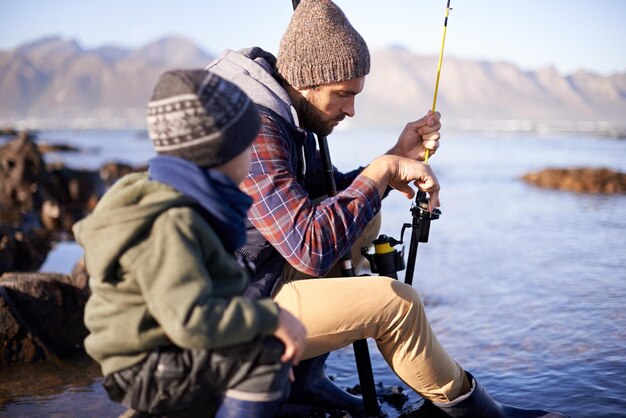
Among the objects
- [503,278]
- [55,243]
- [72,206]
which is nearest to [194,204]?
[503,278]

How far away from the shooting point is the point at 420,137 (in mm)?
3617

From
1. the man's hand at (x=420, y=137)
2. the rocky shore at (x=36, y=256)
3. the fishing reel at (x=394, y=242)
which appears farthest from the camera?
the rocky shore at (x=36, y=256)

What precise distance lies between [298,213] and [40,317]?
2.40 meters

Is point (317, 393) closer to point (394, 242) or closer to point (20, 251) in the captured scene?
point (394, 242)

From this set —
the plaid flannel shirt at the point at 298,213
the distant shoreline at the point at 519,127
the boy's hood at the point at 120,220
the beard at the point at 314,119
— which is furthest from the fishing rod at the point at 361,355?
the distant shoreline at the point at 519,127

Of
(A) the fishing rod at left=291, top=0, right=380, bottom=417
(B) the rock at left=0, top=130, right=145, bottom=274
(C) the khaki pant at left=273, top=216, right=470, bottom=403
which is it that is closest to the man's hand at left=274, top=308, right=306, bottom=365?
(C) the khaki pant at left=273, top=216, right=470, bottom=403

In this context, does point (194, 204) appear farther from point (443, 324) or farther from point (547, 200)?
point (547, 200)

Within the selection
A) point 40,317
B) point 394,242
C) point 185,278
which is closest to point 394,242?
point 394,242

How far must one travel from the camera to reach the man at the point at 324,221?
283cm

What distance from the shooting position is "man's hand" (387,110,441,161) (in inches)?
139

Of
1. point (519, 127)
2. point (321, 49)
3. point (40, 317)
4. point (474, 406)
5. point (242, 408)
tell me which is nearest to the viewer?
point (242, 408)

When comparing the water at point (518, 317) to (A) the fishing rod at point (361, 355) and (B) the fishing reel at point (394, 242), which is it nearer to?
(A) the fishing rod at point (361, 355)

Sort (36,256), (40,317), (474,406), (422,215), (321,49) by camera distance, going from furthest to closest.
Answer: (36,256), (40,317), (422,215), (321,49), (474,406)

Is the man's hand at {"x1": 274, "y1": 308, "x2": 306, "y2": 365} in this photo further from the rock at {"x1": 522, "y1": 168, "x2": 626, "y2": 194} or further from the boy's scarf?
the rock at {"x1": 522, "y1": 168, "x2": 626, "y2": 194}
